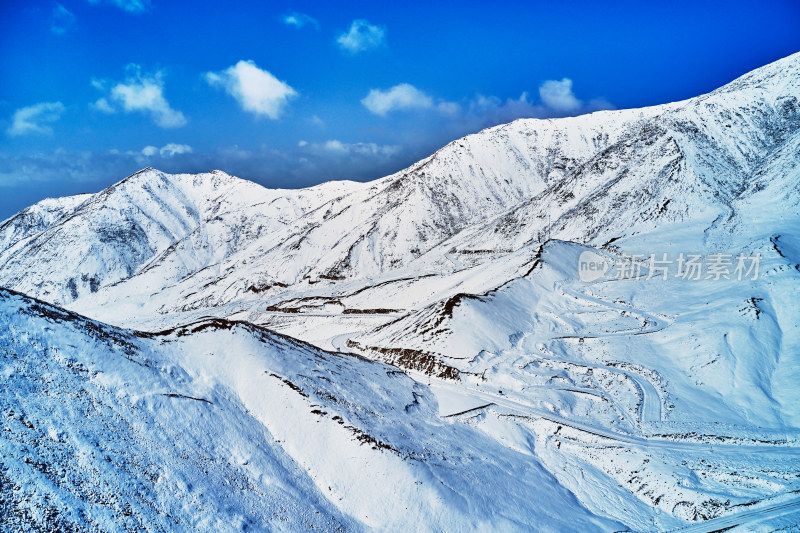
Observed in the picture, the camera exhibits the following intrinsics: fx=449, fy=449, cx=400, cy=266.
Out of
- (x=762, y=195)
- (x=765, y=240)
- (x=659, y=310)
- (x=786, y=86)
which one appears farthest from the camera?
(x=786, y=86)

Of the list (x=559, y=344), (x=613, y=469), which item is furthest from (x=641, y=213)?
(x=613, y=469)

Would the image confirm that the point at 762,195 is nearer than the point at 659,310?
No

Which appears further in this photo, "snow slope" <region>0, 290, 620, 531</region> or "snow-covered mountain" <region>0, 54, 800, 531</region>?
"snow-covered mountain" <region>0, 54, 800, 531</region>

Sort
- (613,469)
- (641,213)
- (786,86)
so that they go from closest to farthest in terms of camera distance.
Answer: (613,469) < (641,213) < (786,86)

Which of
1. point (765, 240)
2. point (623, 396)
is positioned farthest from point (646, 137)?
point (623, 396)

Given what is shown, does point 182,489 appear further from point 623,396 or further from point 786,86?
point 786,86

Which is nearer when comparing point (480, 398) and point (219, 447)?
point (219, 447)

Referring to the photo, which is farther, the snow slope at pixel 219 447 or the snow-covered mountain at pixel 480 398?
the snow-covered mountain at pixel 480 398

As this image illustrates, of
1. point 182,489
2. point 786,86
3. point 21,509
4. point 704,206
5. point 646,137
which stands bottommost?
point 182,489

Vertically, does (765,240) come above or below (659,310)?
above
